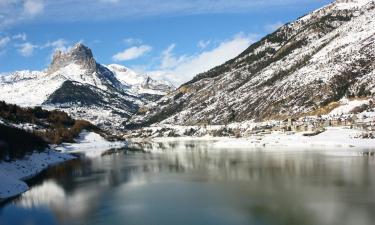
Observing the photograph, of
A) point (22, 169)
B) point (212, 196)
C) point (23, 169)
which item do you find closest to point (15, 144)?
point (23, 169)

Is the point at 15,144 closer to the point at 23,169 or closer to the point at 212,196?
the point at 23,169

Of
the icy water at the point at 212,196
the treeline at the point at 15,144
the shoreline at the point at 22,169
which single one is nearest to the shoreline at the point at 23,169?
the shoreline at the point at 22,169

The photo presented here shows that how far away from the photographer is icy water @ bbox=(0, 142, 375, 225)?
51.9 m

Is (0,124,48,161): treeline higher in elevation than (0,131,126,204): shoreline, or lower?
higher

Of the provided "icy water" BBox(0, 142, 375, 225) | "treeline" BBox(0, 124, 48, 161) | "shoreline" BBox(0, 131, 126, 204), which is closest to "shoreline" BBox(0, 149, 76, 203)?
"shoreline" BBox(0, 131, 126, 204)

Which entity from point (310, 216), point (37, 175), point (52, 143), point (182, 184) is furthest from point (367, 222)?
point (52, 143)

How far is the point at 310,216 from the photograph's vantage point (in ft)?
164

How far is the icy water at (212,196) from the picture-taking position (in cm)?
Answer: 5194

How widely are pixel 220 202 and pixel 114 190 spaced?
23.1m

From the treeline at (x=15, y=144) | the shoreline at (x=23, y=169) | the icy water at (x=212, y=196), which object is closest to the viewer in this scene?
the icy water at (x=212, y=196)

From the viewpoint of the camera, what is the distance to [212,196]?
66438 mm

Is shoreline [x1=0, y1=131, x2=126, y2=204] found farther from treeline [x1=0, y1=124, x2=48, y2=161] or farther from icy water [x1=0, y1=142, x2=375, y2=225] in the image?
icy water [x1=0, y1=142, x2=375, y2=225]

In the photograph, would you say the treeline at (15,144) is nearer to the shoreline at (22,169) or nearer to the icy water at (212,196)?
the shoreline at (22,169)


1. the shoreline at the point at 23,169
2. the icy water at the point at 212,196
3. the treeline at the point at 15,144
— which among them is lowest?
the icy water at the point at 212,196
